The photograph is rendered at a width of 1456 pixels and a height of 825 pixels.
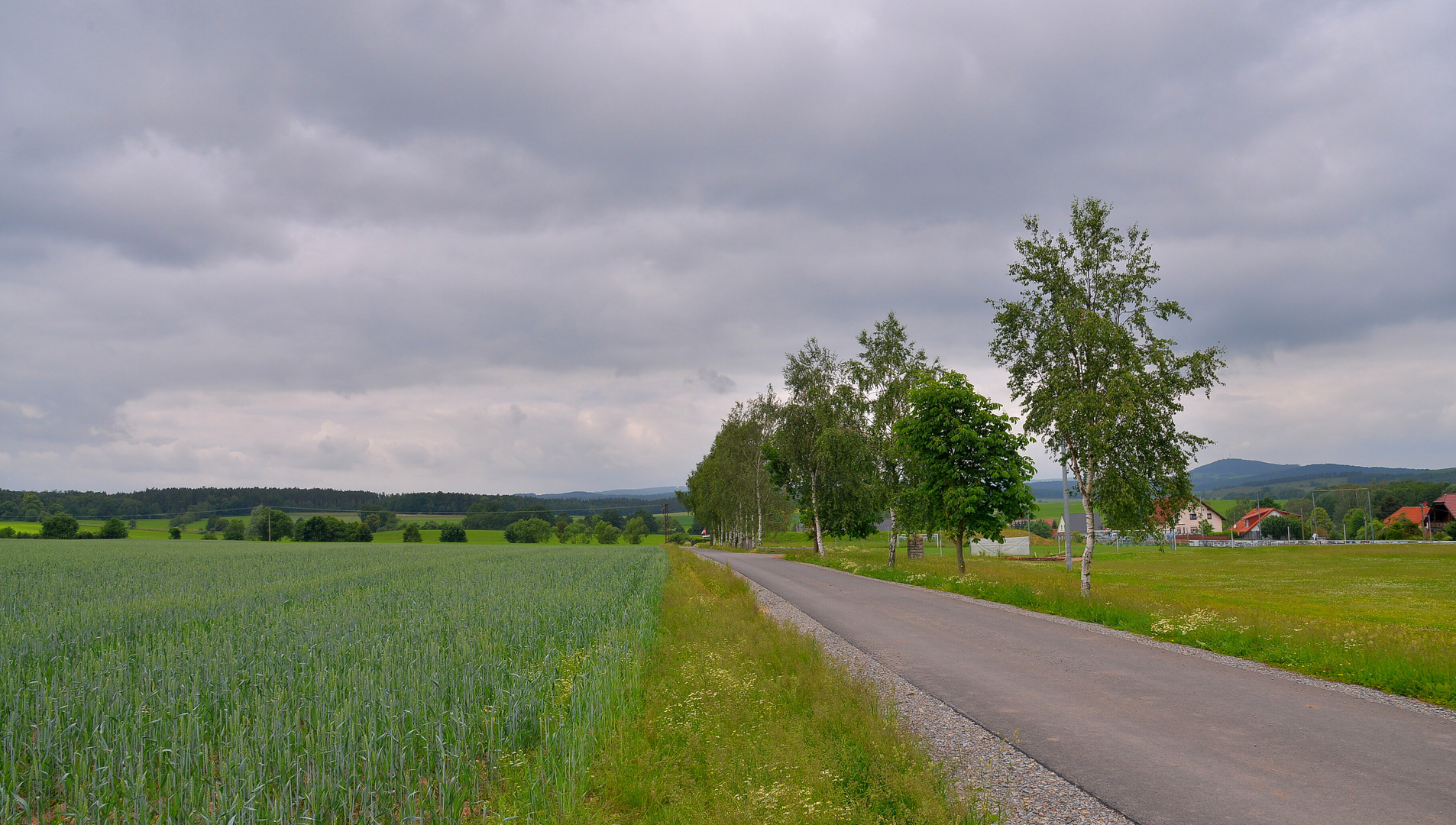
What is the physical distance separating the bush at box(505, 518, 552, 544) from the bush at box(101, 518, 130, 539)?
183 feet

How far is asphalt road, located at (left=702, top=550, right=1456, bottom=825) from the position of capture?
630cm

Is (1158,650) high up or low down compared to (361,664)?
down

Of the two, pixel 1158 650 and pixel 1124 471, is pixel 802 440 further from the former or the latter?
pixel 1158 650

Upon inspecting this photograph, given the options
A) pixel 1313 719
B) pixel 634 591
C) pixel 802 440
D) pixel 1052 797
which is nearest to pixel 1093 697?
pixel 1313 719

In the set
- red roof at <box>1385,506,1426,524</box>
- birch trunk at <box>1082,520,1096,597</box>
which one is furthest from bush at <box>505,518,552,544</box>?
red roof at <box>1385,506,1426,524</box>

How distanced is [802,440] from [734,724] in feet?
137

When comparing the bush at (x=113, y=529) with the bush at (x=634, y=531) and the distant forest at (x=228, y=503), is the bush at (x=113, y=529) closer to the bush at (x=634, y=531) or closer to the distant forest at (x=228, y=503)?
the distant forest at (x=228, y=503)

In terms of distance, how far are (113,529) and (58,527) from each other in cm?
627

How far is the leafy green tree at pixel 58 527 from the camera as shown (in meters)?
97.2

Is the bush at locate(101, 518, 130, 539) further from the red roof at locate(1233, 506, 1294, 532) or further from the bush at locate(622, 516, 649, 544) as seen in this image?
the red roof at locate(1233, 506, 1294, 532)

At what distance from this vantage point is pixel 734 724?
26.3 ft

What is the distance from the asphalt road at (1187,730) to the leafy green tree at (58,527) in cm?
12764

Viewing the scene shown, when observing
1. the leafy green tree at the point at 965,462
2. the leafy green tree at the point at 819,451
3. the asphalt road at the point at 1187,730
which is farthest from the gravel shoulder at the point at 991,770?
the leafy green tree at the point at 819,451

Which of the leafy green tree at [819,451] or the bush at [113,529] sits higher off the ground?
the leafy green tree at [819,451]
